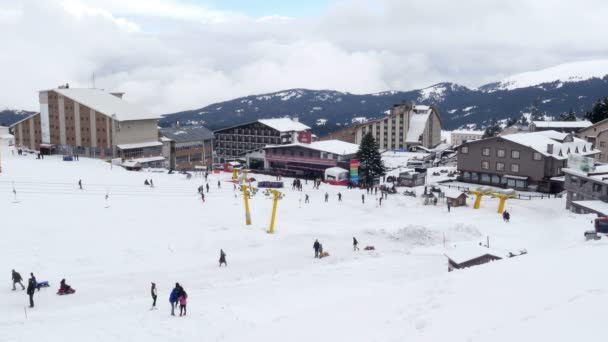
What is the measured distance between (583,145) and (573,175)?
23474mm

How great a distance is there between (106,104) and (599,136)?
7232 centimetres

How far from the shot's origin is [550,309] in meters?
12.9

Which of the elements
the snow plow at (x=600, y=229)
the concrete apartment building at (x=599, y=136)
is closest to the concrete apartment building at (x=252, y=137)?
the concrete apartment building at (x=599, y=136)

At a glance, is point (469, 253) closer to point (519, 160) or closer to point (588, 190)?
point (588, 190)

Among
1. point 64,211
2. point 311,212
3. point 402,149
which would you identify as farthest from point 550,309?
point 402,149

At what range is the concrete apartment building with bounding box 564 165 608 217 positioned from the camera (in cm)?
3912

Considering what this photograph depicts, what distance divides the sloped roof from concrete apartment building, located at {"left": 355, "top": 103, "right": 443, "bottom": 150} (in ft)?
135

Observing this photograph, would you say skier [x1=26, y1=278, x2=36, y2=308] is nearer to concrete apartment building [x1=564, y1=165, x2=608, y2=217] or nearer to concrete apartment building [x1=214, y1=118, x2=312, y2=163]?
concrete apartment building [x1=564, y1=165, x2=608, y2=217]

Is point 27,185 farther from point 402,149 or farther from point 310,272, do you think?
point 402,149

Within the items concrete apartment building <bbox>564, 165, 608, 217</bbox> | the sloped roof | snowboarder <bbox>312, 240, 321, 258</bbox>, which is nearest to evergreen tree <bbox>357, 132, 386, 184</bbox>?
concrete apartment building <bbox>564, 165, 608, 217</bbox>

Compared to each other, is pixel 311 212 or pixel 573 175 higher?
pixel 573 175

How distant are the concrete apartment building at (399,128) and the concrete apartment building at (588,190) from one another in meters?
74.9

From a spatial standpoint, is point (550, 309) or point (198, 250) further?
point (198, 250)

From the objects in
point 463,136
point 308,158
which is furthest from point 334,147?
point 463,136
